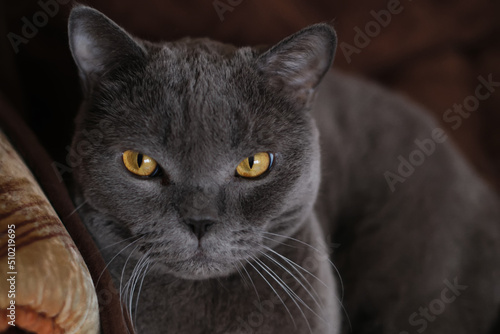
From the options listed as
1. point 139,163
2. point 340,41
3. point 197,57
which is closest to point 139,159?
point 139,163

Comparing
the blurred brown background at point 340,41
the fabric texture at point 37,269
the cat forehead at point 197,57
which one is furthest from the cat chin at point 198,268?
the blurred brown background at point 340,41

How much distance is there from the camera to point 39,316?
625 millimetres

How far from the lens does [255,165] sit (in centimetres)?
86

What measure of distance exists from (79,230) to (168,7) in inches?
29.2

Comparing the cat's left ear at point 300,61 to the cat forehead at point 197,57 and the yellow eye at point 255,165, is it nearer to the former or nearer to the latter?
the cat forehead at point 197,57

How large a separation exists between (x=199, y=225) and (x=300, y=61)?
1.18ft

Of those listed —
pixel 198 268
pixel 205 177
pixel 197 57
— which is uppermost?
pixel 197 57

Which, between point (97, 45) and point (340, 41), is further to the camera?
point (340, 41)

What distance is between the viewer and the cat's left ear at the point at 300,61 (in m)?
0.88

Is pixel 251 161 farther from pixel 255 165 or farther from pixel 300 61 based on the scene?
pixel 300 61

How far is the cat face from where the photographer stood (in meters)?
0.81

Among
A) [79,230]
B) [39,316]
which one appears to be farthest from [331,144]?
[39,316]

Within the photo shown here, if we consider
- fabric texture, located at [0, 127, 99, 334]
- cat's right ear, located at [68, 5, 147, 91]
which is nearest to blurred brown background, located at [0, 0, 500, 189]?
cat's right ear, located at [68, 5, 147, 91]

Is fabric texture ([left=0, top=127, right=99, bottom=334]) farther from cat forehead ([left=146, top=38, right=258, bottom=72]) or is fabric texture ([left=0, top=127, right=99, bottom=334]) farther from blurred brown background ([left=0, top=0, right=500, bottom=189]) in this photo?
blurred brown background ([left=0, top=0, right=500, bottom=189])
